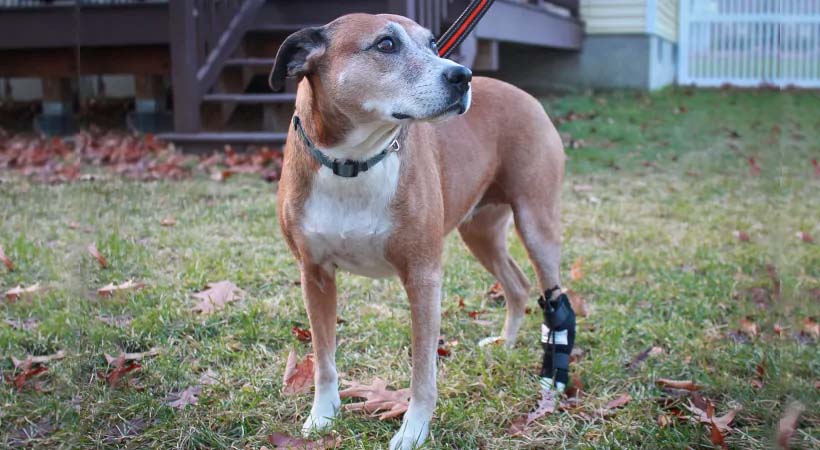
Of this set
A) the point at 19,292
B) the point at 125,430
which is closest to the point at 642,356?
the point at 125,430

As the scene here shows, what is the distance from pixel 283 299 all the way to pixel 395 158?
5.38 ft

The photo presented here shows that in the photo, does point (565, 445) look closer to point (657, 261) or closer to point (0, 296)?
point (657, 261)

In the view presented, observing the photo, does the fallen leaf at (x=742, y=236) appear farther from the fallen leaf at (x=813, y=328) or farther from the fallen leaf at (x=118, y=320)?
the fallen leaf at (x=118, y=320)

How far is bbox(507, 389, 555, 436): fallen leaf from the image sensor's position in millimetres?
2875

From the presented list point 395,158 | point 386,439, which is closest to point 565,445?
point 386,439

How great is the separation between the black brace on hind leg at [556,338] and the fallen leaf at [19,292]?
2.54 meters

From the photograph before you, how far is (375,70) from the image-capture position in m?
2.56

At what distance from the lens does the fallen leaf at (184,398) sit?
9.70ft

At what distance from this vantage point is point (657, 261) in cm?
508

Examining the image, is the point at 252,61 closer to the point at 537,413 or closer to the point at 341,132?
the point at 341,132

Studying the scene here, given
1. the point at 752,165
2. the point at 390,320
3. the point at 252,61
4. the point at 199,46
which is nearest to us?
the point at 390,320

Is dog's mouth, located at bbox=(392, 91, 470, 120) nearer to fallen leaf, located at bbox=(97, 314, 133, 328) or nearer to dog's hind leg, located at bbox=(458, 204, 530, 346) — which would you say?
dog's hind leg, located at bbox=(458, 204, 530, 346)

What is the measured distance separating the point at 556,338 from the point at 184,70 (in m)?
5.46

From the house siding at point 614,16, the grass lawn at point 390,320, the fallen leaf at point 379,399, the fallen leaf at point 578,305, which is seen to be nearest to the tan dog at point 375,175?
the fallen leaf at point 379,399
